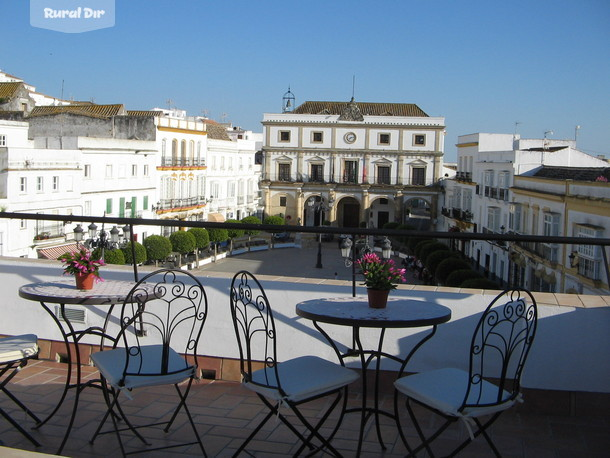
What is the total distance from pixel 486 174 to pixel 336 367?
1283 inches

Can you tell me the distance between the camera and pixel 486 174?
113ft

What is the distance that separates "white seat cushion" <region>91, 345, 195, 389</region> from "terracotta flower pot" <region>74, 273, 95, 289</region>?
397 millimetres

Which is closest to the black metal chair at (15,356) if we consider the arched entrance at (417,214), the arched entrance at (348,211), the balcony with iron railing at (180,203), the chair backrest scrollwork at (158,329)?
the chair backrest scrollwork at (158,329)

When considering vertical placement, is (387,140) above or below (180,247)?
above

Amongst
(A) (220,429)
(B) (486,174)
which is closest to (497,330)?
(A) (220,429)

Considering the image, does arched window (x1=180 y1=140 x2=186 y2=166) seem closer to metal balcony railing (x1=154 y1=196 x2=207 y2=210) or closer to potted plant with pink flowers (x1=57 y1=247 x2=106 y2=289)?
metal balcony railing (x1=154 y1=196 x2=207 y2=210)

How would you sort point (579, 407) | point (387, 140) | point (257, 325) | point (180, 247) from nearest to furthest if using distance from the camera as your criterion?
point (579, 407) → point (257, 325) → point (180, 247) → point (387, 140)

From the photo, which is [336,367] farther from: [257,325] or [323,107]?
[323,107]

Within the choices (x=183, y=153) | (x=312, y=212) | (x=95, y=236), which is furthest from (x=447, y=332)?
(x=312, y=212)

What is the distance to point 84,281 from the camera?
3.72 m

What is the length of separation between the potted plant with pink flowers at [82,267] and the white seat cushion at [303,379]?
42.6 inches

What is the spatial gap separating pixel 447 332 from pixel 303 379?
141 cm

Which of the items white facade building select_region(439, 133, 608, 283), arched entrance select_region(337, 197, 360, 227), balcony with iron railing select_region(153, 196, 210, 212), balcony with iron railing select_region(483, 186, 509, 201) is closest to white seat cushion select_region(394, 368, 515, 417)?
white facade building select_region(439, 133, 608, 283)

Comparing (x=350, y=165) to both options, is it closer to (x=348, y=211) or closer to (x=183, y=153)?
(x=348, y=211)
